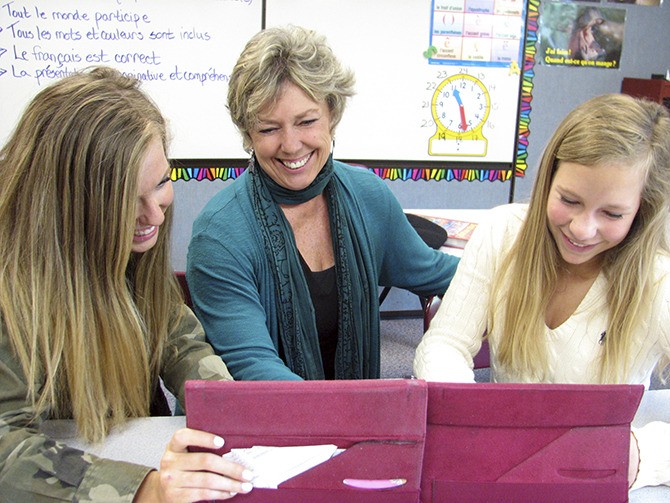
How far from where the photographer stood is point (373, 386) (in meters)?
0.67

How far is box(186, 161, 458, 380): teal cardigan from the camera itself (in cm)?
111

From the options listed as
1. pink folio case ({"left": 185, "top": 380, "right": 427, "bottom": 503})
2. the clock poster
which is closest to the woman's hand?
pink folio case ({"left": 185, "top": 380, "right": 427, "bottom": 503})

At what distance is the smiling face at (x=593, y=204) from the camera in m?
0.97

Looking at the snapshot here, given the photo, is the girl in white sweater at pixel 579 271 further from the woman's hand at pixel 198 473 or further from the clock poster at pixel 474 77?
the clock poster at pixel 474 77

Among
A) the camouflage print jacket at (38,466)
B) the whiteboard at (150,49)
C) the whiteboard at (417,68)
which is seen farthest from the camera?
the whiteboard at (417,68)

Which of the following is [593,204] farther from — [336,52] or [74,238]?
[336,52]

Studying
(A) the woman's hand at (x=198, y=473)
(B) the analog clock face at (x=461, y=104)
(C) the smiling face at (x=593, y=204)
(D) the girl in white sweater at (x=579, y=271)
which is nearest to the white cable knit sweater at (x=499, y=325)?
(D) the girl in white sweater at (x=579, y=271)

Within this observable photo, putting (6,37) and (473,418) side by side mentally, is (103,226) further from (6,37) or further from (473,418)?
(6,37)

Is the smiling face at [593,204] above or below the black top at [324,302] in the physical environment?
above

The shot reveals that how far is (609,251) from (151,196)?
75 centimetres

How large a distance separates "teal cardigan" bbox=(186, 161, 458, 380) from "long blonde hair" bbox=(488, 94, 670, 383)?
29 cm

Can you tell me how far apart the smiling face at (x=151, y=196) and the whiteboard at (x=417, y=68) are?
182cm

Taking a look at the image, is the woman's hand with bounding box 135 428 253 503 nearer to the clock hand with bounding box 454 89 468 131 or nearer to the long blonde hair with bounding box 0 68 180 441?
the long blonde hair with bounding box 0 68 180 441

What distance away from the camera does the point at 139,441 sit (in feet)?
3.06
